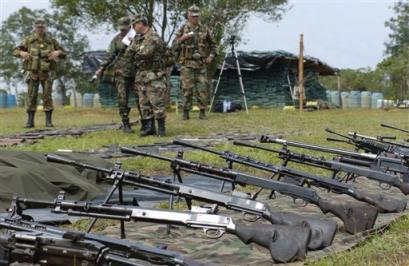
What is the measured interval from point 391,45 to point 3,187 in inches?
2000

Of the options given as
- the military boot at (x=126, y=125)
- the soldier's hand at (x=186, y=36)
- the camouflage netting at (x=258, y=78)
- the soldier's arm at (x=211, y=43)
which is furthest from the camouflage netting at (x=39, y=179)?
the camouflage netting at (x=258, y=78)

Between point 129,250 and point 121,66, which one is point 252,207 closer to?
point 129,250

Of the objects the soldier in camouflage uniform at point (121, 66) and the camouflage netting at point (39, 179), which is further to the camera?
the soldier in camouflage uniform at point (121, 66)

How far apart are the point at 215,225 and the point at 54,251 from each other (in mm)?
842

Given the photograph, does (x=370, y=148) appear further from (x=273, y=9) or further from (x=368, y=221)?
(x=273, y=9)

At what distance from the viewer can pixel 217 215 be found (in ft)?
10.3

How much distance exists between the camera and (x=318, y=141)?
33.3 ft

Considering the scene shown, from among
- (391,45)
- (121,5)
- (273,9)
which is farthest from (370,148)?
(391,45)

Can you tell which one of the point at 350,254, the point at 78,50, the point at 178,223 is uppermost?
the point at 78,50

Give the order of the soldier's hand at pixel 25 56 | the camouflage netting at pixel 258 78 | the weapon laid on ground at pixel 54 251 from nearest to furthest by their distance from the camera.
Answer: the weapon laid on ground at pixel 54 251, the soldier's hand at pixel 25 56, the camouflage netting at pixel 258 78

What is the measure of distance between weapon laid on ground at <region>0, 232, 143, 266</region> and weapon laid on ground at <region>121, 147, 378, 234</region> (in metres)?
1.89

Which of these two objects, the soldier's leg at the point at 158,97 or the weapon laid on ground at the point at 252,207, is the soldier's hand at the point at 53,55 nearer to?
the soldier's leg at the point at 158,97

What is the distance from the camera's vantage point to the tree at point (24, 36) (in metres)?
45.0

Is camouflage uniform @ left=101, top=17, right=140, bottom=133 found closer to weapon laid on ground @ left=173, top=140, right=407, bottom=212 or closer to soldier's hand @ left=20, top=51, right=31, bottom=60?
soldier's hand @ left=20, top=51, right=31, bottom=60
